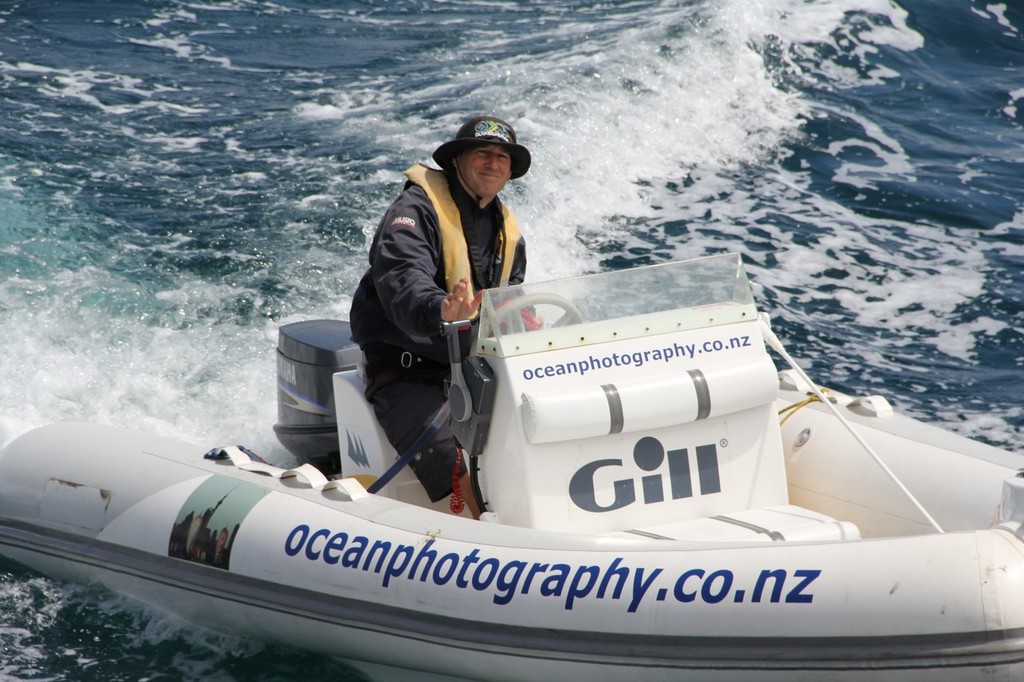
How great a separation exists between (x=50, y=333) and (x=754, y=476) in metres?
3.73

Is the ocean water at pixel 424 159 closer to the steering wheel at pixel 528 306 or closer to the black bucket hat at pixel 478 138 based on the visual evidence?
the steering wheel at pixel 528 306

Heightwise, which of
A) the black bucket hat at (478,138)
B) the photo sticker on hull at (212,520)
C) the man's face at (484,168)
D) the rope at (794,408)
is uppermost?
the black bucket hat at (478,138)

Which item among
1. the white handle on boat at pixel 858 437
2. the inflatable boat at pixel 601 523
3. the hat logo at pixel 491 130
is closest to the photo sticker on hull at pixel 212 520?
the inflatable boat at pixel 601 523

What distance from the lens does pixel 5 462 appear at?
13.9 ft

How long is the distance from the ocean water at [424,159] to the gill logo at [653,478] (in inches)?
35.7

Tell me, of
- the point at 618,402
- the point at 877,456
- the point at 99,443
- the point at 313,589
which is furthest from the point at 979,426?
the point at 99,443

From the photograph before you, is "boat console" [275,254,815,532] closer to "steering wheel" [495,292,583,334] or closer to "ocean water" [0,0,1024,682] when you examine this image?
"steering wheel" [495,292,583,334]

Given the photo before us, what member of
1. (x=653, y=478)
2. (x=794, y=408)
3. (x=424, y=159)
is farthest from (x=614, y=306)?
(x=424, y=159)

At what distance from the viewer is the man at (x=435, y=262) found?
11.9 feet

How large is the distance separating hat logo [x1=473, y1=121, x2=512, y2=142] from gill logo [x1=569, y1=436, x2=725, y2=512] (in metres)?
1.04

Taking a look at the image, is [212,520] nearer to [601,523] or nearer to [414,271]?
[414,271]

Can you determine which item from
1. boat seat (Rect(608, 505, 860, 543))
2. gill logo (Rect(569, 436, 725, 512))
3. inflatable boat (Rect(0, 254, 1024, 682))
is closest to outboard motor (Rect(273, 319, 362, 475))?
inflatable boat (Rect(0, 254, 1024, 682))

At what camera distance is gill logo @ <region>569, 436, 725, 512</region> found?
134 inches

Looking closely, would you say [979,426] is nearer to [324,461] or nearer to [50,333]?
[324,461]
